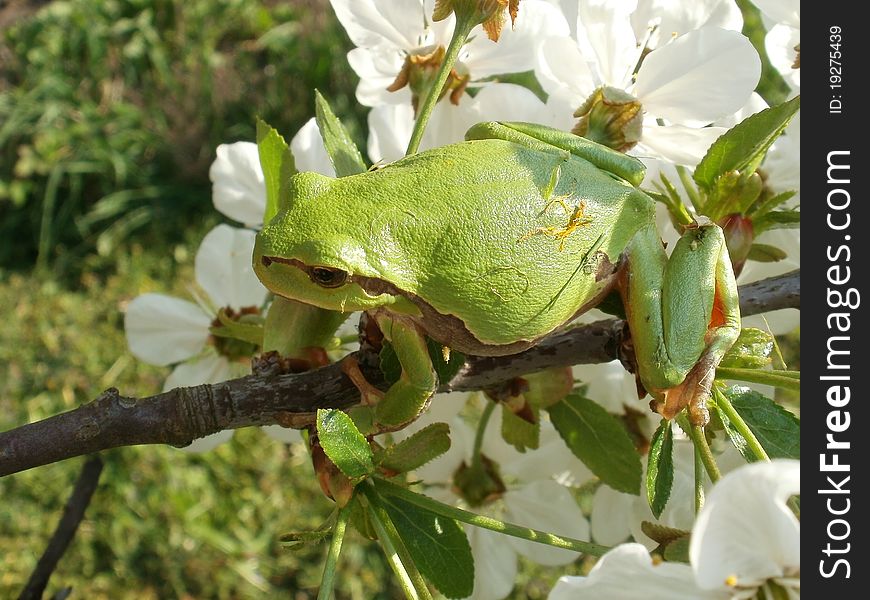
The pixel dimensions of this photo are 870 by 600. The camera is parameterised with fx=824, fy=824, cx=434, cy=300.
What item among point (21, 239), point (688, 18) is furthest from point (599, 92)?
point (21, 239)

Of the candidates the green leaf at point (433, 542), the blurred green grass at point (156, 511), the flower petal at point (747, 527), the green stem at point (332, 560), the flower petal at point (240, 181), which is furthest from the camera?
the blurred green grass at point (156, 511)

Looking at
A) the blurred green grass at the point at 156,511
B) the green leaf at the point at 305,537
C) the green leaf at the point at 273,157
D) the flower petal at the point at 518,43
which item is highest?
the flower petal at the point at 518,43

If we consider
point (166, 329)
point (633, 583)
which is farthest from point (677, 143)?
point (166, 329)

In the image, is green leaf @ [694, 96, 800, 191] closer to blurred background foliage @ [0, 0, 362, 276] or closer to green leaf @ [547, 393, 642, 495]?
green leaf @ [547, 393, 642, 495]

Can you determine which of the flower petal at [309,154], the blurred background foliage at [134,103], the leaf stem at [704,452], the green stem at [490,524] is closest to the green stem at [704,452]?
the leaf stem at [704,452]

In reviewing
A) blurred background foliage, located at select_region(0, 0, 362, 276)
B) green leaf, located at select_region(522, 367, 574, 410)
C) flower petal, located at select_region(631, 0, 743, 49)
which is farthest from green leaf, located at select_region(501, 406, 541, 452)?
blurred background foliage, located at select_region(0, 0, 362, 276)

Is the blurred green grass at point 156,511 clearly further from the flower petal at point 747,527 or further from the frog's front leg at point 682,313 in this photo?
the flower petal at point 747,527
